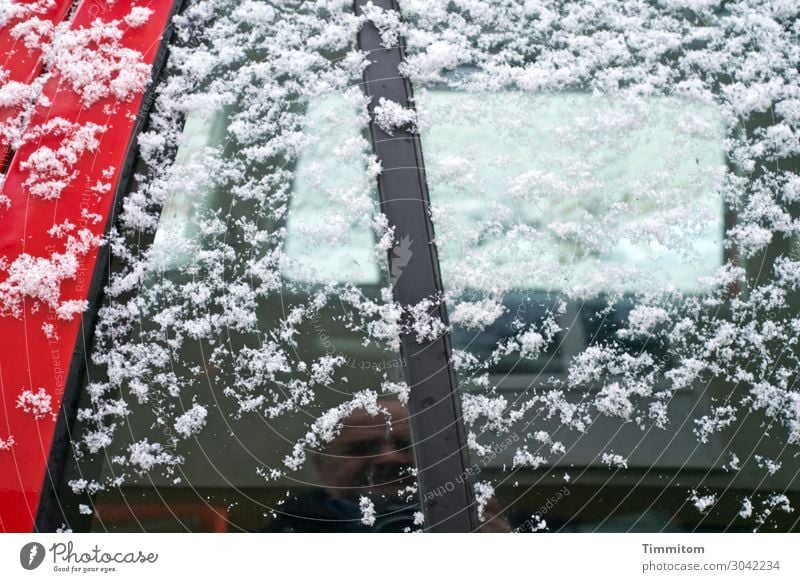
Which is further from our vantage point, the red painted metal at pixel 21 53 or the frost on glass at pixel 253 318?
the red painted metal at pixel 21 53

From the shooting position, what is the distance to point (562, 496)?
2.39ft

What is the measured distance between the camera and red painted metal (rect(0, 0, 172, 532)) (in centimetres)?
74

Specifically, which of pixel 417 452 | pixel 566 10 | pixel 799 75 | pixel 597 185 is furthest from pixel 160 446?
pixel 799 75

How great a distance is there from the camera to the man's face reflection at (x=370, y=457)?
2.40 feet

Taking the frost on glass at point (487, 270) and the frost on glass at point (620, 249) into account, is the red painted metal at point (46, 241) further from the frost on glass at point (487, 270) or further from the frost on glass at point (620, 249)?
the frost on glass at point (620, 249)

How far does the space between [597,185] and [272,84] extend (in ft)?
1.44

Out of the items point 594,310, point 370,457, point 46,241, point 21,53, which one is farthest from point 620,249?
point 21,53

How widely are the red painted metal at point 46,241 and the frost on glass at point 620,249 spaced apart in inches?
15.2

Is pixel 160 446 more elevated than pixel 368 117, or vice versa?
pixel 368 117

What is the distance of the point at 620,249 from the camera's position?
812mm

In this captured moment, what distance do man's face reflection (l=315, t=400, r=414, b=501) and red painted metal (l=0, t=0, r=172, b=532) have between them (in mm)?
319

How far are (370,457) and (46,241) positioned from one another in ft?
1.55

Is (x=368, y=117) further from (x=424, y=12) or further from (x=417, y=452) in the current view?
(x=417, y=452)

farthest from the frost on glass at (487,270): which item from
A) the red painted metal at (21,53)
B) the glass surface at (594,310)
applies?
the red painted metal at (21,53)
